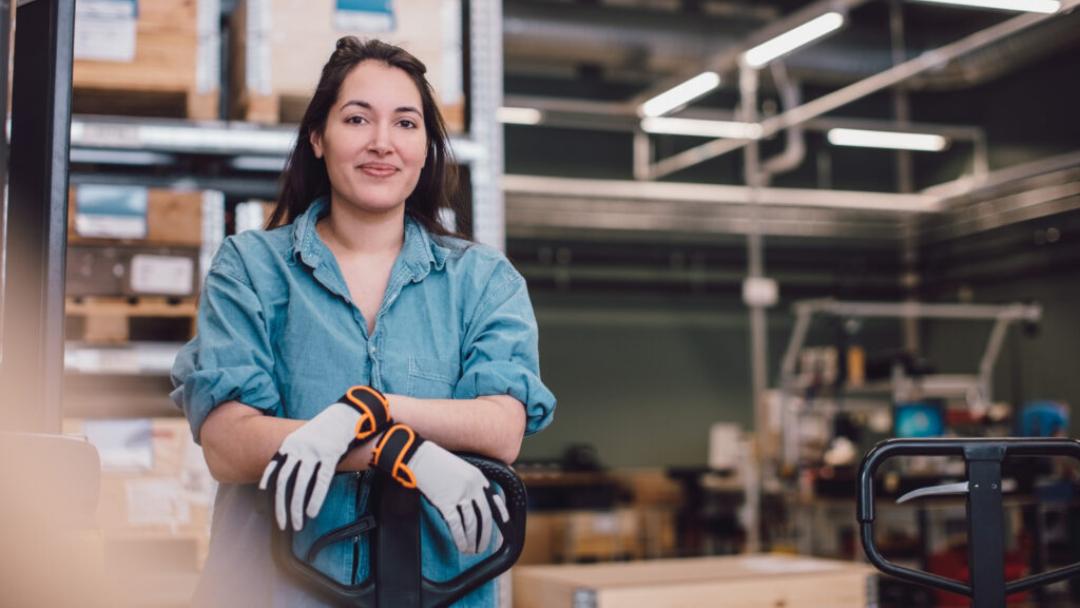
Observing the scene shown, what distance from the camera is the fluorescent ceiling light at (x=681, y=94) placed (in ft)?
32.7

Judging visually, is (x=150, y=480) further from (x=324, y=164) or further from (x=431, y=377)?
(x=431, y=377)

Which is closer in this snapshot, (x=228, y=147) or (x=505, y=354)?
(x=505, y=354)

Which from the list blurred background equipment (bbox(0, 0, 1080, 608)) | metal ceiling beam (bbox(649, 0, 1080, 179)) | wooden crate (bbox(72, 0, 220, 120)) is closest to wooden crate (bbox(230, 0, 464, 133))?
blurred background equipment (bbox(0, 0, 1080, 608))

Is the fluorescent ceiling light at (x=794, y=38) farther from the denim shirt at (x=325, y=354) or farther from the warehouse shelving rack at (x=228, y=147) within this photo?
the denim shirt at (x=325, y=354)

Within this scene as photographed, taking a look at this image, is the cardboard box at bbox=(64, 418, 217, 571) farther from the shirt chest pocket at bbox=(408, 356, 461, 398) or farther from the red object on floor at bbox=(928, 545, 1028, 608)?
the red object on floor at bbox=(928, 545, 1028, 608)

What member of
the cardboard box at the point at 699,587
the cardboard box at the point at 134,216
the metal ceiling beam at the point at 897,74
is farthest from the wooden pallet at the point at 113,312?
the metal ceiling beam at the point at 897,74

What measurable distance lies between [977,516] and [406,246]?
1.17 metres

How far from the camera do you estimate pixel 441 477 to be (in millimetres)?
1738

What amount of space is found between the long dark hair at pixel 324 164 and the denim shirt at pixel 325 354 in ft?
0.37

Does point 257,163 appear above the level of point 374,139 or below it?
above

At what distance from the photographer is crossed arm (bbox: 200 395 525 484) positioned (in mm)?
1837

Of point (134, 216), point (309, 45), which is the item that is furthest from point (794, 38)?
point (134, 216)

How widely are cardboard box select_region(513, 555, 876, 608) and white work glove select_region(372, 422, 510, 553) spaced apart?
1.86m

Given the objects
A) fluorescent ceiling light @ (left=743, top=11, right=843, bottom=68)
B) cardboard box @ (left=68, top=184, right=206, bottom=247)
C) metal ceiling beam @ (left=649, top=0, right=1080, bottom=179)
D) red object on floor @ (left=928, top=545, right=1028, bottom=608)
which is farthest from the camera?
red object on floor @ (left=928, top=545, right=1028, bottom=608)
